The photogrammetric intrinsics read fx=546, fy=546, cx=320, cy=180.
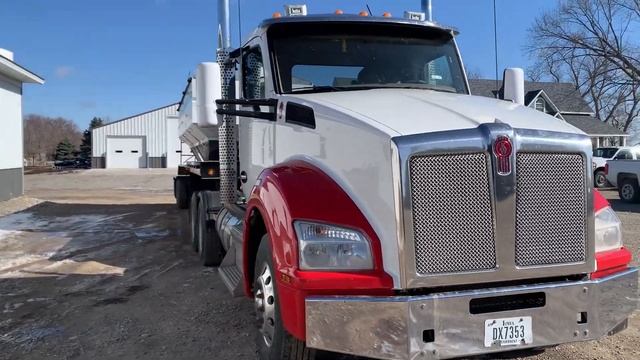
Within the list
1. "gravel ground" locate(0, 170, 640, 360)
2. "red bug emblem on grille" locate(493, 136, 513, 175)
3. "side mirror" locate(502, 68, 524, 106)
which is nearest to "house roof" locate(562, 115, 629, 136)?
"gravel ground" locate(0, 170, 640, 360)

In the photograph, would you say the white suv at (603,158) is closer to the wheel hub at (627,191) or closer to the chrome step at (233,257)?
the wheel hub at (627,191)

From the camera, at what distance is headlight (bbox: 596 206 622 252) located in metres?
3.52

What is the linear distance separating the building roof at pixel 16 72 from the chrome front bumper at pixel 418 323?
15.9 metres

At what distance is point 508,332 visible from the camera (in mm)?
3021

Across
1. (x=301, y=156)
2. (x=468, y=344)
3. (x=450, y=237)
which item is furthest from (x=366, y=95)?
(x=468, y=344)

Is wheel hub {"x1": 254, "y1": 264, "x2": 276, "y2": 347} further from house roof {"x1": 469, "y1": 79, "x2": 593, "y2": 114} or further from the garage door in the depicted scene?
the garage door

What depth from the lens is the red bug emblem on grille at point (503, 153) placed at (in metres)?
3.05

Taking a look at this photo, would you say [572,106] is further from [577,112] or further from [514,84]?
[514,84]

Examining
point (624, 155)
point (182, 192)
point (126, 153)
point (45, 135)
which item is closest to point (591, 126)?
point (624, 155)

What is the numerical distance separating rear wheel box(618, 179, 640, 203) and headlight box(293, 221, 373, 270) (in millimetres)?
15661

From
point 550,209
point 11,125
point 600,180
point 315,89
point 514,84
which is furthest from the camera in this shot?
point 600,180

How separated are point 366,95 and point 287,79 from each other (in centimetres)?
80

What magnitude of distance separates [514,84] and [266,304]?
3.62 metres

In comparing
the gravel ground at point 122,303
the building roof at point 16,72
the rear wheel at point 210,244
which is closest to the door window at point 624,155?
the gravel ground at point 122,303
